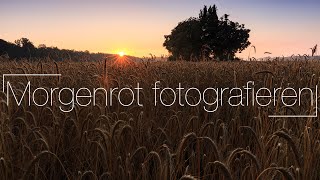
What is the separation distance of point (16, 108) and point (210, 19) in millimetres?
67240

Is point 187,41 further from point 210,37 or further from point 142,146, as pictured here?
point 142,146

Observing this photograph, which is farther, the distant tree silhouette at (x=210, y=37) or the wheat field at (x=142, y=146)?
the distant tree silhouette at (x=210, y=37)

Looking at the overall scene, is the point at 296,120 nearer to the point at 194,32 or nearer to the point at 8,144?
the point at 8,144

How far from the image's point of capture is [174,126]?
389cm

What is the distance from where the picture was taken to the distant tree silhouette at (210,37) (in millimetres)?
65688

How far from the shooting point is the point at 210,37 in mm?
67312

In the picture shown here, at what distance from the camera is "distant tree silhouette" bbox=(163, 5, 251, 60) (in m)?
65.7

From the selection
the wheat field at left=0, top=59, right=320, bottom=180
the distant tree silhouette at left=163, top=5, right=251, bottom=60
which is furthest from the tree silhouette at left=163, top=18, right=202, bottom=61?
the wheat field at left=0, top=59, right=320, bottom=180

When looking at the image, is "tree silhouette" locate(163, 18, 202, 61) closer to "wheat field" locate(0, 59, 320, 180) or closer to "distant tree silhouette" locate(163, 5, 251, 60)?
"distant tree silhouette" locate(163, 5, 251, 60)

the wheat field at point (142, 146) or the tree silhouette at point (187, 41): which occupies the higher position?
the tree silhouette at point (187, 41)

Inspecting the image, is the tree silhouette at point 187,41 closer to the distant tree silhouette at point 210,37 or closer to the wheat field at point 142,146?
the distant tree silhouette at point 210,37

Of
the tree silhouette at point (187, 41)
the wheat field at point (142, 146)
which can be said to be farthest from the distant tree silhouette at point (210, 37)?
the wheat field at point (142, 146)

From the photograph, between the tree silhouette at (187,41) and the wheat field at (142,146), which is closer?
the wheat field at (142,146)

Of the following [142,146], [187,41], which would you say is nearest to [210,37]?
[187,41]
